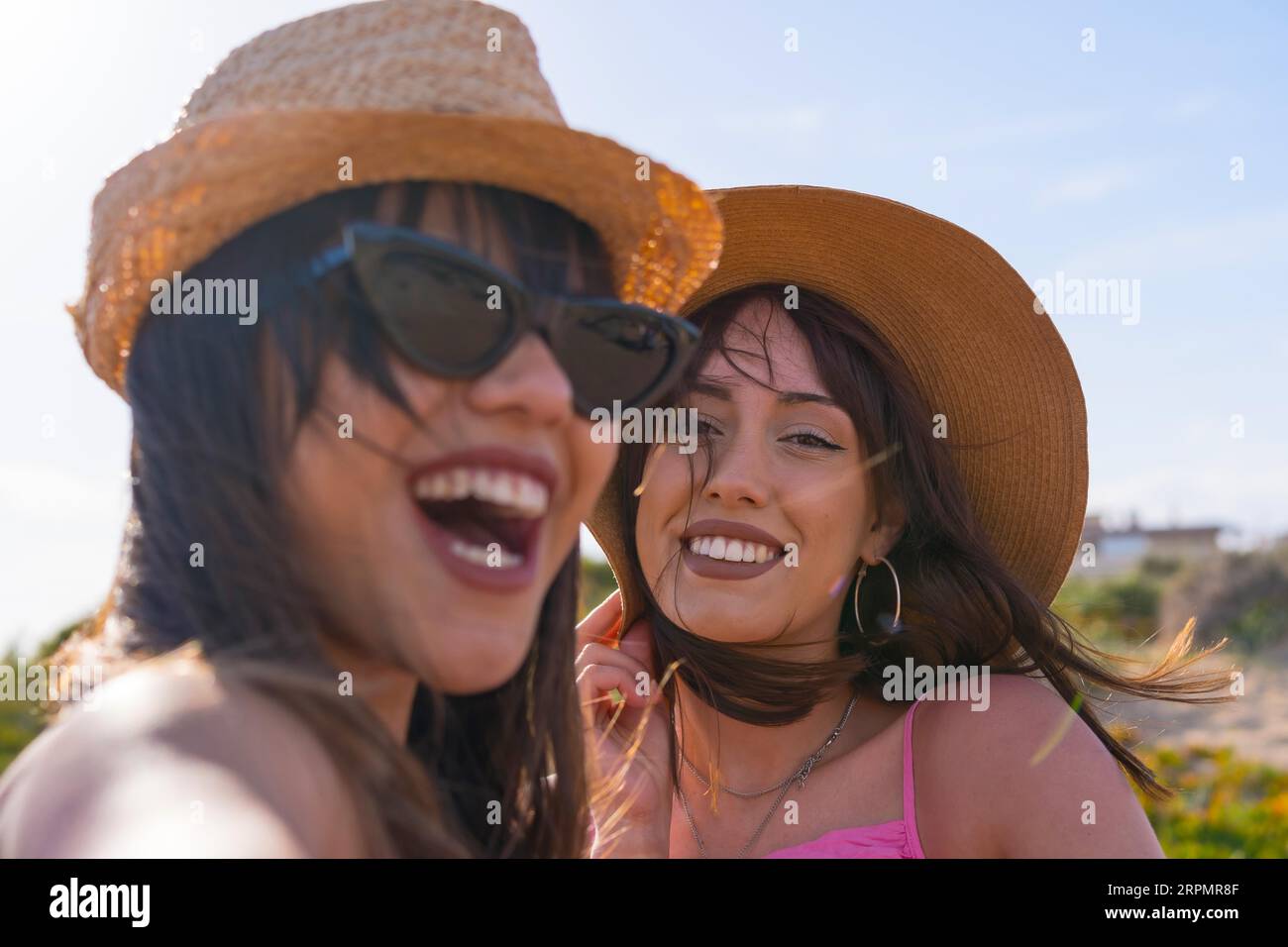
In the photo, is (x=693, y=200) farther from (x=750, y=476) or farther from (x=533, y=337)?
(x=750, y=476)

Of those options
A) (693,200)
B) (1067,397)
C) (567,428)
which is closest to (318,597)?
(567,428)

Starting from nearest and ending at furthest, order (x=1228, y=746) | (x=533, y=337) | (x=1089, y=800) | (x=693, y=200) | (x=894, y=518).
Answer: (x=533, y=337) < (x=693, y=200) < (x=1089, y=800) < (x=894, y=518) < (x=1228, y=746)

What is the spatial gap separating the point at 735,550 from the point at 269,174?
187 cm

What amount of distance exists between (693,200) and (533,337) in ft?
1.88

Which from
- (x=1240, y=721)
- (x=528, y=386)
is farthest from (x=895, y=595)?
(x=1240, y=721)

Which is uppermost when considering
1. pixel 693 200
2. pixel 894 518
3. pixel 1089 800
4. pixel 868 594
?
pixel 693 200

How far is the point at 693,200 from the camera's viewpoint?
1.92 m

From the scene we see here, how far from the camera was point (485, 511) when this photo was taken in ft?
5.08

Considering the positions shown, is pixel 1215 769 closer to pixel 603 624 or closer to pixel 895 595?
pixel 895 595

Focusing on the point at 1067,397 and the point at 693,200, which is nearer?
the point at 693,200

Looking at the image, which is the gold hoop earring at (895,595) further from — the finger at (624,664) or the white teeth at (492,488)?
the white teeth at (492,488)

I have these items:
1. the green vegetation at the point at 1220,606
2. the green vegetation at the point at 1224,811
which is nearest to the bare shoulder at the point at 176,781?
the green vegetation at the point at 1224,811

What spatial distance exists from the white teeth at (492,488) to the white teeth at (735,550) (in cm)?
155

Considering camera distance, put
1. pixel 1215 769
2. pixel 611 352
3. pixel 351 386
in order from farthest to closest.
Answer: pixel 1215 769 < pixel 611 352 < pixel 351 386
